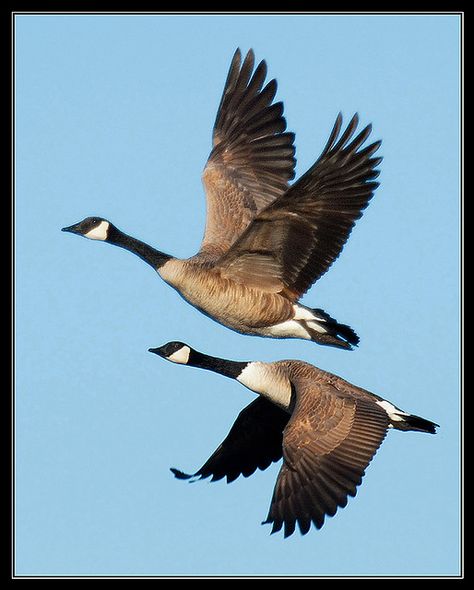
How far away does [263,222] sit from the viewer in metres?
11.1

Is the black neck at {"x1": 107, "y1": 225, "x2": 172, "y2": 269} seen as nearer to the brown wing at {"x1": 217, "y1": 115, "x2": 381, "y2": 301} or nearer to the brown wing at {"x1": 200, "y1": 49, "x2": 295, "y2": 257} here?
the brown wing at {"x1": 217, "y1": 115, "x2": 381, "y2": 301}

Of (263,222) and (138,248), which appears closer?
(263,222)

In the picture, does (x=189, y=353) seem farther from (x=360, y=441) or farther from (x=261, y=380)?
(x=360, y=441)

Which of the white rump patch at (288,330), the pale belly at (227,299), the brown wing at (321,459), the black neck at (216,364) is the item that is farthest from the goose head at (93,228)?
the brown wing at (321,459)

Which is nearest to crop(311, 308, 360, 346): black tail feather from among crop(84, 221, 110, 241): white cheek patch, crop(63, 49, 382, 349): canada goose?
crop(63, 49, 382, 349): canada goose

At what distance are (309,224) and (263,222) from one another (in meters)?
0.38

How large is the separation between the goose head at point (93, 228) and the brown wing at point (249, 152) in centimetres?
108

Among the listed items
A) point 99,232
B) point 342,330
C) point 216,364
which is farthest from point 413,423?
point 99,232

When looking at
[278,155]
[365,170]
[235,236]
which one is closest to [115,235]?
[235,236]

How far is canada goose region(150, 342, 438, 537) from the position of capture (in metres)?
10.3

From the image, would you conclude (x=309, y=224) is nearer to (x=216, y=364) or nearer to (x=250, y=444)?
(x=216, y=364)

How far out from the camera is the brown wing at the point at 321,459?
10.3 metres

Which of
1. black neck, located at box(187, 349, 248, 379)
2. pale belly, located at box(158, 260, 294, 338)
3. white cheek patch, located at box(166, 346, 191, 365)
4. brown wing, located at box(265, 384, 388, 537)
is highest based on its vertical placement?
pale belly, located at box(158, 260, 294, 338)

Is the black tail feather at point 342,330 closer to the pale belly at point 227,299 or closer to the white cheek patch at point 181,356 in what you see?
the pale belly at point 227,299
